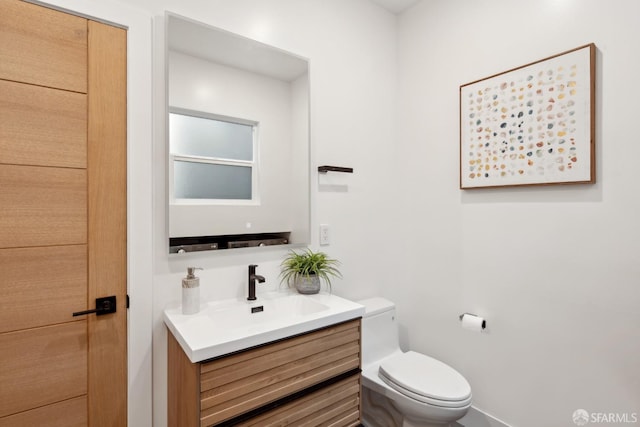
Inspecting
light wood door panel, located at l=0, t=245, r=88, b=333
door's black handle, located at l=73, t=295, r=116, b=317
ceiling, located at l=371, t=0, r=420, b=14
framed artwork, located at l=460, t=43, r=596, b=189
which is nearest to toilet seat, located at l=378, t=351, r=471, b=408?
framed artwork, located at l=460, t=43, r=596, b=189

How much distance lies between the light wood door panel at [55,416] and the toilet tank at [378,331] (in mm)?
1342

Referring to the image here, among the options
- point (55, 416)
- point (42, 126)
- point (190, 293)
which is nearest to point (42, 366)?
point (55, 416)

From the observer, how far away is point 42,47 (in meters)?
1.12

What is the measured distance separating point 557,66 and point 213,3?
1.70 m

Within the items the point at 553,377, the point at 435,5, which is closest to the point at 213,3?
the point at 435,5

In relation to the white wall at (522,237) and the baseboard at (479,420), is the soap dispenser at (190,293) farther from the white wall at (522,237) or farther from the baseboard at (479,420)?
the baseboard at (479,420)

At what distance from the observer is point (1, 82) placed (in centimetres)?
105

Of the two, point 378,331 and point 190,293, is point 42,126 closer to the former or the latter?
point 190,293

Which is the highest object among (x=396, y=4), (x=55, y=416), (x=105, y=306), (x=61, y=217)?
(x=396, y=4)

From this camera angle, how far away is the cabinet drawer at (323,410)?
1.18 metres

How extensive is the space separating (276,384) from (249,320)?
352 millimetres

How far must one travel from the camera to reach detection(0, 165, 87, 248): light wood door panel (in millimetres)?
1068

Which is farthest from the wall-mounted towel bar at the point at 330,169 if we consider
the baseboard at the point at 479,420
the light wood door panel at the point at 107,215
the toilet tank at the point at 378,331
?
the baseboard at the point at 479,420

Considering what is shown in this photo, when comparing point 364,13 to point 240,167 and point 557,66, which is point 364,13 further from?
point 240,167
